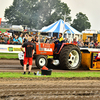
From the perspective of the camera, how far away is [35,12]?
255 ft

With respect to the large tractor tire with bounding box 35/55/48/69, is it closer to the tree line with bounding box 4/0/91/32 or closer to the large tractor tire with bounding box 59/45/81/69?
the large tractor tire with bounding box 59/45/81/69

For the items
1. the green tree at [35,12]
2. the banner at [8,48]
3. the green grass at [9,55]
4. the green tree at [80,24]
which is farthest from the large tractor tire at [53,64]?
the green tree at [80,24]

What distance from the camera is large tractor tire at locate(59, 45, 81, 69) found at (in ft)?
37.0

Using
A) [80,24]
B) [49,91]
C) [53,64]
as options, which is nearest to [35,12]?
[80,24]

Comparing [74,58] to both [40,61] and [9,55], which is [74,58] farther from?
[9,55]

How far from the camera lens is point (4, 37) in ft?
57.6

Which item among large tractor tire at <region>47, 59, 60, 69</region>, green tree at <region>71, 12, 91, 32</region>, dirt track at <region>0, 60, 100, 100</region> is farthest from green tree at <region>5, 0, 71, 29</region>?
dirt track at <region>0, 60, 100, 100</region>

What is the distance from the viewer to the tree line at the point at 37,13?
237 ft

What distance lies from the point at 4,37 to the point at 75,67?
→ 24.2 feet

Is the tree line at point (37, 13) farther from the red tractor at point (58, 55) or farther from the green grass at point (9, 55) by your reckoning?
the red tractor at point (58, 55)

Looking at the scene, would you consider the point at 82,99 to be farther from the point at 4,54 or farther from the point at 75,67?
the point at 4,54

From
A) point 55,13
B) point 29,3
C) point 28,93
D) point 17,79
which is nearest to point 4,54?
point 17,79

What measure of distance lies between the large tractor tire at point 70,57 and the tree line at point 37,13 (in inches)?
2336

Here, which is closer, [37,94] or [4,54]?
[37,94]
